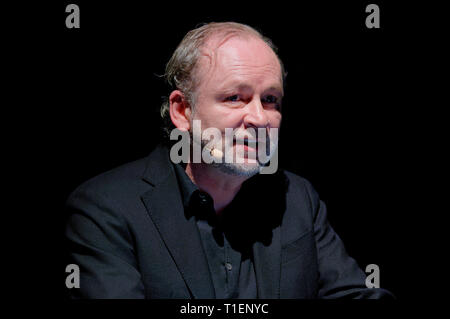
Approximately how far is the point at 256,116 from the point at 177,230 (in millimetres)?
486

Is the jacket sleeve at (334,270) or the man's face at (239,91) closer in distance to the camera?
the man's face at (239,91)

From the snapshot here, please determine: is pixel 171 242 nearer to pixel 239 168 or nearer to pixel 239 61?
pixel 239 168

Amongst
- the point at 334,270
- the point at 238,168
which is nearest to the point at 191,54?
the point at 238,168

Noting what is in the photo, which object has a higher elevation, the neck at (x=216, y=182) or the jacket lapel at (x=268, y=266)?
the neck at (x=216, y=182)

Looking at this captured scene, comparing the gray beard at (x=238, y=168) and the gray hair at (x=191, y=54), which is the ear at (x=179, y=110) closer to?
the gray hair at (x=191, y=54)

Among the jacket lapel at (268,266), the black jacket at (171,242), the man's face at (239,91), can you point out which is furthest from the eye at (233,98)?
the jacket lapel at (268,266)

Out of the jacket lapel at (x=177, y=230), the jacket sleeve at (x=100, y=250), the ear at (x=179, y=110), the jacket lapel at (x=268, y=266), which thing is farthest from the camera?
the ear at (x=179, y=110)

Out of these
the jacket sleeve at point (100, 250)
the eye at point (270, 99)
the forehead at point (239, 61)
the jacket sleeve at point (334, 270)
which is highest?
the forehead at point (239, 61)

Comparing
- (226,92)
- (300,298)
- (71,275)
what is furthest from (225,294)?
(226,92)

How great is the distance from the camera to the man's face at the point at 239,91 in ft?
5.47

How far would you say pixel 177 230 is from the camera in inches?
65.6

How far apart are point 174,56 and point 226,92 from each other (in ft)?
1.19

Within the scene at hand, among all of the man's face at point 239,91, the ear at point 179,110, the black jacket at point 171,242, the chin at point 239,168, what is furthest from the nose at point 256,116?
the black jacket at point 171,242

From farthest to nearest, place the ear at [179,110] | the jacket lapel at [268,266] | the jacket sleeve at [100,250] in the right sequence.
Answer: the ear at [179,110]
the jacket lapel at [268,266]
the jacket sleeve at [100,250]
